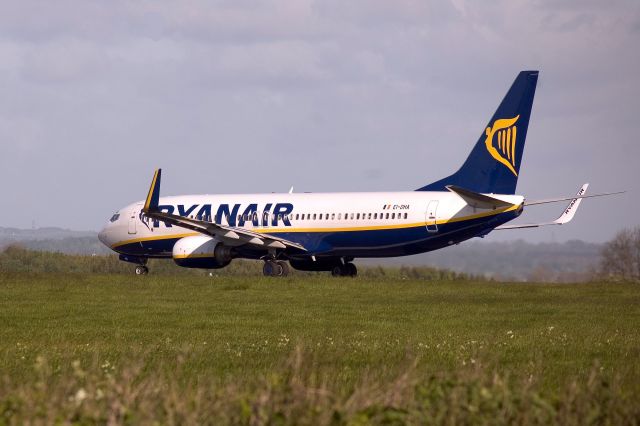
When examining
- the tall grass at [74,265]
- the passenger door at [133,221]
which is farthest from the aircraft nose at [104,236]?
the tall grass at [74,265]

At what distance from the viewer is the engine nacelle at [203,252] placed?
45719 mm

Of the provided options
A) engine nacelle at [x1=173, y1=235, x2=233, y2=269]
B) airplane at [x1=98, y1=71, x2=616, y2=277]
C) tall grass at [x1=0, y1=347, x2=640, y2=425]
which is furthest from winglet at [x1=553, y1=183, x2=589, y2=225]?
tall grass at [x1=0, y1=347, x2=640, y2=425]

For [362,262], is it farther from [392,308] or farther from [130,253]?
[392,308]

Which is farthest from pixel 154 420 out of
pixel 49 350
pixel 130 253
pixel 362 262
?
pixel 130 253

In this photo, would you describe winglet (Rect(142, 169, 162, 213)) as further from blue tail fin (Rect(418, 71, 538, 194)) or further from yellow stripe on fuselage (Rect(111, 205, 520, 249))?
blue tail fin (Rect(418, 71, 538, 194))

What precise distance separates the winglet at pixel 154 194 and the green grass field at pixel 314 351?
342cm

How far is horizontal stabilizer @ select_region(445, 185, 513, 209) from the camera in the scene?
126 feet

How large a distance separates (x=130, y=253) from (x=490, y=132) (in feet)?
62.0

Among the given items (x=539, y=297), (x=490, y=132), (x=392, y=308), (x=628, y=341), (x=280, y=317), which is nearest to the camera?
(x=628, y=341)

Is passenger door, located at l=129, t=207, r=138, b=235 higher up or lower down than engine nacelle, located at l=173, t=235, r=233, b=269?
higher up

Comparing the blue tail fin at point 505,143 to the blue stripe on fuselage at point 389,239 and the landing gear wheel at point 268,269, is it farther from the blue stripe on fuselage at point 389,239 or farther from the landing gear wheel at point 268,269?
the landing gear wheel at point 268,269

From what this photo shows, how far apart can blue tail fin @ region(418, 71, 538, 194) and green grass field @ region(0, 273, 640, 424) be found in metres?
5.28

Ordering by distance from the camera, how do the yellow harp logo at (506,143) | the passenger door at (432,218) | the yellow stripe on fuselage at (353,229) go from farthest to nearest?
the passenger door at (432,218)
the yellow harp logo at (506,143)
the yellow stripe on fuselage at (353,229)

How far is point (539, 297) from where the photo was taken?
30844 mm
